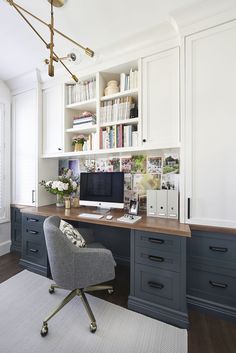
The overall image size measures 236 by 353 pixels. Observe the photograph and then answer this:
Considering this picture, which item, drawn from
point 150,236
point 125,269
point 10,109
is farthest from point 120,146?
point 10,109

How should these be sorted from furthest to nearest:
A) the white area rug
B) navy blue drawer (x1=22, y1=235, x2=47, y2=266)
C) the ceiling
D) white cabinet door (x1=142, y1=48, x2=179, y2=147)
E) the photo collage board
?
navy blue drawer (x1=22, y1=235, x2=47, y2=266) < the photo collage board < white cabinet door (x1=142, y1=48, x2=179, y2=147) < the ceiling < the white area rug

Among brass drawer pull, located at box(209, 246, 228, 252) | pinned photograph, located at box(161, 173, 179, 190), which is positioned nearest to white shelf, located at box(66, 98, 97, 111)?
pinned photograph, located at box(161, 173, 179, 190)

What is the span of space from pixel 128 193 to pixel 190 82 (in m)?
1.47

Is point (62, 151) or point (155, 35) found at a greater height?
point (155, 35)

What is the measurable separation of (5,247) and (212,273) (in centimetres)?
306

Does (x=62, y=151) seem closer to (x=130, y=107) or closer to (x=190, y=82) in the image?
(x=130, y=107)

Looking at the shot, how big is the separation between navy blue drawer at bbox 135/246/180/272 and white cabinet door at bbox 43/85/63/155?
1.74 meters

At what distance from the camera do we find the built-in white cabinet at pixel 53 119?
2594mm

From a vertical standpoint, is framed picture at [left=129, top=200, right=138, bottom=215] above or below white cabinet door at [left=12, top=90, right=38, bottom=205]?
below

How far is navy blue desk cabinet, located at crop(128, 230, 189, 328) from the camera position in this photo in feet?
5.11

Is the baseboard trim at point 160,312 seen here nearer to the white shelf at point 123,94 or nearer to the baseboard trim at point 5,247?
the white shelf at point 123,94

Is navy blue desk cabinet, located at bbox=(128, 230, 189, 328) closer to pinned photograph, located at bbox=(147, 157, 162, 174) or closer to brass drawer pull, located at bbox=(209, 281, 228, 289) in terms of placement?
brass drawer pull, located at bbox=(209, 281, 228, 289)

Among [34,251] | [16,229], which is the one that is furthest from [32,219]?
[16,229]

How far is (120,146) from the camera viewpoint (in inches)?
86.2
